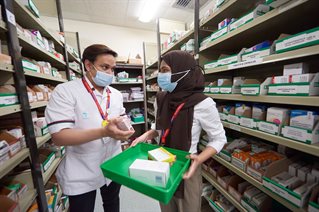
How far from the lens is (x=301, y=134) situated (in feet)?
2.49

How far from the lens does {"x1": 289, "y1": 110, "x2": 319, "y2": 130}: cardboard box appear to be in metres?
0.73

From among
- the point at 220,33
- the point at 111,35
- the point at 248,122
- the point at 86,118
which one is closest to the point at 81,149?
the point at 86,118

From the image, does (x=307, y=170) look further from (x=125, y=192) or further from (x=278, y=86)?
(x=125, y=192)

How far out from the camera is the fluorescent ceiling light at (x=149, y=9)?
2.61 m

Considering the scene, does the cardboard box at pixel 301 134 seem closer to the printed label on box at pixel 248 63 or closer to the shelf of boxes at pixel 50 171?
the printed label on box at pixel 248 63

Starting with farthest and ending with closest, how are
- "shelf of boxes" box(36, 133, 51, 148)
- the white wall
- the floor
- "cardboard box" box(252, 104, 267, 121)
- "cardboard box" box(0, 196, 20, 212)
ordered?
the white wall → the floor → "shelf of boxes" box(36, 133, 51, 148) → "cardboard box" box(252, 104, 267, 121) → "cardboard box" box(0, 196, 20, 212)

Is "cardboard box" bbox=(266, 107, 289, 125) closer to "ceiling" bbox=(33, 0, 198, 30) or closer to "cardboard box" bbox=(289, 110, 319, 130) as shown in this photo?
"cardboard box" bbox=(289, 110, 319, 130)

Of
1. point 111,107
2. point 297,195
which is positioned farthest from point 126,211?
point 297,195

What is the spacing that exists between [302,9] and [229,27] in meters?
0.45

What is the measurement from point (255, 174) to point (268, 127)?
369 millimetres

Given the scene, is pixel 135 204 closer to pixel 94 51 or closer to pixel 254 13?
pixel 94 51

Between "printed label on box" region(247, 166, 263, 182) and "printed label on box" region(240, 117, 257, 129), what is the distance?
1.05 ft

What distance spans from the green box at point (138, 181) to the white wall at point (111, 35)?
3.49 metres

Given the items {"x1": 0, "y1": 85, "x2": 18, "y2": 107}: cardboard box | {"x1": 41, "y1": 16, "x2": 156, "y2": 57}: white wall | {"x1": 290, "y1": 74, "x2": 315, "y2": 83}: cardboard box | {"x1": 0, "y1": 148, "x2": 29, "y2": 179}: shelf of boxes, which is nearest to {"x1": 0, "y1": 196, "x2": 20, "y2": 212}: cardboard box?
{"x1": 0, "y1": 148, "x2": 29, "y2": 179}: shelf of boxes
